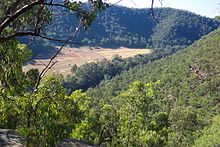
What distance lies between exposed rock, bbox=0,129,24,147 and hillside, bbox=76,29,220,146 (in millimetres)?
9027

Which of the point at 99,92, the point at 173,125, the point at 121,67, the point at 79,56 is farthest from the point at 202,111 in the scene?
the point at 79,56

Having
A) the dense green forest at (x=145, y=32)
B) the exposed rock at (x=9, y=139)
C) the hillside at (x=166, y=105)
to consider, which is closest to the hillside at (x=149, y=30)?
the dense green forest at (x=145, y=32)

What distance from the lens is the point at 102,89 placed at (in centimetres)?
7694

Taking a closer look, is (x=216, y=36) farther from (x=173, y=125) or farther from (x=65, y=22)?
(x=65, y=22)

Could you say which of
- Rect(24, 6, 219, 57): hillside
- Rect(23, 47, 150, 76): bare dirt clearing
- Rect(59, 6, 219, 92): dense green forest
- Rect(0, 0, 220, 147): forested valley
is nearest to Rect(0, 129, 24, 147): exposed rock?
Rect(0, 0, 220, 147): forested valley

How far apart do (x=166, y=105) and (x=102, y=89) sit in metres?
26.0

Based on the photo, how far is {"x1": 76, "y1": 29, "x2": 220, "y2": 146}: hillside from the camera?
70.5 ft

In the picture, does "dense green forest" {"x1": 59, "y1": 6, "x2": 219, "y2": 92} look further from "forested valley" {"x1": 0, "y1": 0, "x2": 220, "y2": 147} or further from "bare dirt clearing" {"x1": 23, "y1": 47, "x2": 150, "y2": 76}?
"bare dirt clearing" {"x1": 23, "y1": 47, "x2": 150, "y2": 76}

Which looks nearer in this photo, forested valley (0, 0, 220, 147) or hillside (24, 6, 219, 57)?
forested valley (0, 0, 220, 147)

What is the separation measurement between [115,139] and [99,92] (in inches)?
1922

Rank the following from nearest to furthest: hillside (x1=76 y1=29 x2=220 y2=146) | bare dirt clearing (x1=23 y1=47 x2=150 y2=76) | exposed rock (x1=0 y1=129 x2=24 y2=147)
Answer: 1. exposed rock (x1=0 y1=129 x2=24 y2=147)
2. hillside (x1=76 y1=29 x2=220 y2=146)
3. bare dirt clearing (x1=23 y1=47 x2=150 y2=76)

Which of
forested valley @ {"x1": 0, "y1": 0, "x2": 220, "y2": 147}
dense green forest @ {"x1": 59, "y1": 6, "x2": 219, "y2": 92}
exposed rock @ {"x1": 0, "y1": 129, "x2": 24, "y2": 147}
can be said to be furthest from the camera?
dense green forest @ {"x1": 59, "y1": 6, "x2": 219, "y2": 92}

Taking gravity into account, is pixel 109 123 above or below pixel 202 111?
above

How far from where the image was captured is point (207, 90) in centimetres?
5959
